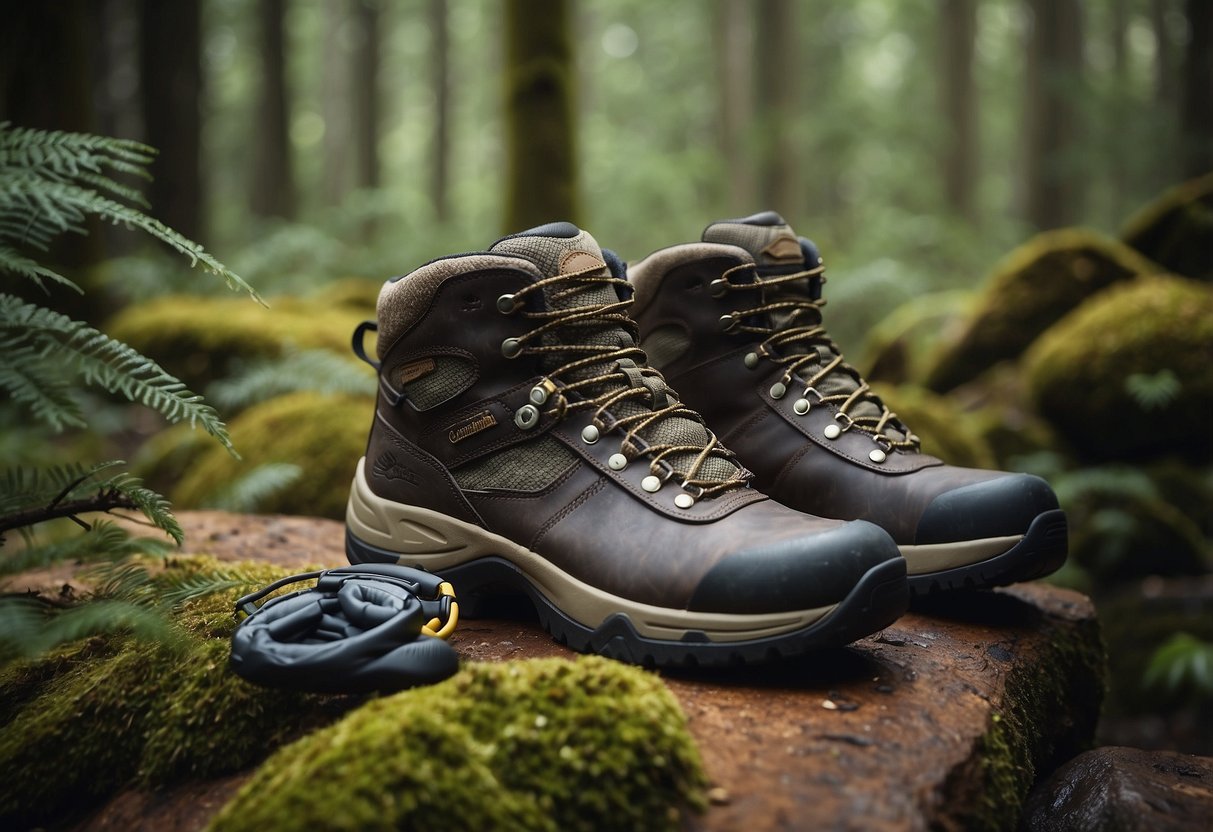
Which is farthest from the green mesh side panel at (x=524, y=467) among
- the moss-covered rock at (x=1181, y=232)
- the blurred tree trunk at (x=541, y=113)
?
the moss-covered rock at (x=1181, y=232)

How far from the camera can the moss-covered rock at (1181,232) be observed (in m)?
7.36

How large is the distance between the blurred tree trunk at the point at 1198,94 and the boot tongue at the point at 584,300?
37.4ft

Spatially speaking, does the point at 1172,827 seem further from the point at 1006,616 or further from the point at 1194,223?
the point at 1194,223

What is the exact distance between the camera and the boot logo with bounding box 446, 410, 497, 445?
87.0 inches

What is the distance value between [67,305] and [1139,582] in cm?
750

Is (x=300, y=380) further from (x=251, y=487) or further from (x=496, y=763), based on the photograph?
(x=496, y=763)

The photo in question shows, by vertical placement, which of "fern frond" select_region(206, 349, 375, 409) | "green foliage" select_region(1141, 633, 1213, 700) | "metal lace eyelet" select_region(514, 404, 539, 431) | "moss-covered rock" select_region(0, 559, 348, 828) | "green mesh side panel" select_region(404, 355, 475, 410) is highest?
"green mesh side panel" select_region(404, 355, 475, 410)

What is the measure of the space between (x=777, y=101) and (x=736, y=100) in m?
A: 0.79

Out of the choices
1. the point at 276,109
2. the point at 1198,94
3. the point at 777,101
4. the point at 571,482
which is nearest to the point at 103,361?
the point at 571,482

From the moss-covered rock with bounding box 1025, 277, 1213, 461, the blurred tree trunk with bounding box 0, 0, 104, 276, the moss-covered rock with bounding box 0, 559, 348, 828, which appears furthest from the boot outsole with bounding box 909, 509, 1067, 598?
the blurred tree trunk with bounding box 0, 0, 104, 276

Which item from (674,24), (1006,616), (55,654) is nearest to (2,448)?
(55,654)

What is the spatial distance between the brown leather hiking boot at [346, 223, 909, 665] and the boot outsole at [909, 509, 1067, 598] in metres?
0.59

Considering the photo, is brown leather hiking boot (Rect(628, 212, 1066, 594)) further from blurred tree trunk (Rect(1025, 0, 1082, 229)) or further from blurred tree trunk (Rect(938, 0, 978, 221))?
blurred tree trunk (Rect(938, 0, 978, 221))

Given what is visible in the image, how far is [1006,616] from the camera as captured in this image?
259cm
